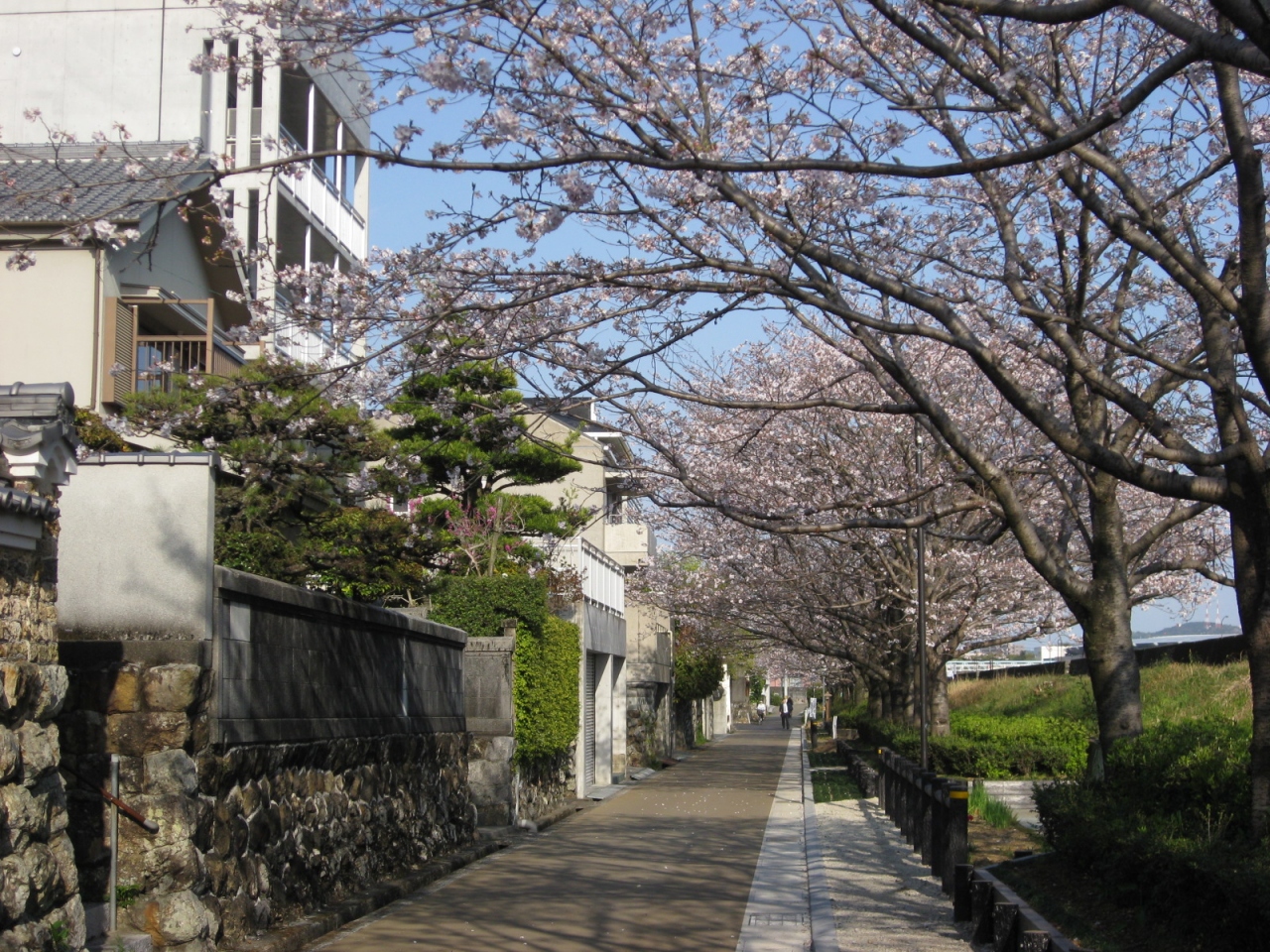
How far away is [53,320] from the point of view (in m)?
16.0

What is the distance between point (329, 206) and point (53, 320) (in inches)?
295

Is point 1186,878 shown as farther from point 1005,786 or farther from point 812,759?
point 812,759

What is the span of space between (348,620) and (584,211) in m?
4.74

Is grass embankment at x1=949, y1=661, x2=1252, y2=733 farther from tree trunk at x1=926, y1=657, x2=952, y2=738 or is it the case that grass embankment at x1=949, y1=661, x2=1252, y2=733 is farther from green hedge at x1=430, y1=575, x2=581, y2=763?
green hedge at x1=430, y1=575, x2=581, y2=763

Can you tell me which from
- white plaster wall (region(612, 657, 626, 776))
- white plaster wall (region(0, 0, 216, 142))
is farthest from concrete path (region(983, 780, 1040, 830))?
white plaster wall (region(0, 0, 216, 142))

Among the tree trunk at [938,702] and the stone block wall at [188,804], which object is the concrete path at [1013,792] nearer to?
the tree trunk at [938,702]

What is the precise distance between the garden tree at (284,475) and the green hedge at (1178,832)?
7259 mm

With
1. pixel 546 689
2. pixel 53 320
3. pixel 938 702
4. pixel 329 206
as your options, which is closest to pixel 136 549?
pixel 53 320

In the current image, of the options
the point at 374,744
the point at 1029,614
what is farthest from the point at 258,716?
the point at 1029,614

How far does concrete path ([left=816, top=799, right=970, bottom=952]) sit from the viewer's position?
962cm

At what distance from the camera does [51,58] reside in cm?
2038

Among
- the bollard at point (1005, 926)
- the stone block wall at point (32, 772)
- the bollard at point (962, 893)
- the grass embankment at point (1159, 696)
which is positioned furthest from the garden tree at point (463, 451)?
the stone block wall at point (32, 772)

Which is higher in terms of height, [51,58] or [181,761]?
[51,58]

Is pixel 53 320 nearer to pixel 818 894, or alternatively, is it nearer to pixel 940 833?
pixel 818 894
